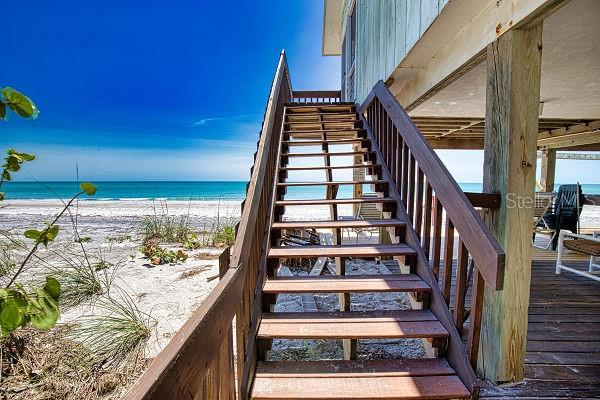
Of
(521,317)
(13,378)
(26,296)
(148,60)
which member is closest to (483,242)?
(521,317)

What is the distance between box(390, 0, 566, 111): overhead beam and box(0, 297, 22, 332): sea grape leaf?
263cm

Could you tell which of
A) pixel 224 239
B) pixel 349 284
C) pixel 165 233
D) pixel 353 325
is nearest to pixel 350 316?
pixel 353 325

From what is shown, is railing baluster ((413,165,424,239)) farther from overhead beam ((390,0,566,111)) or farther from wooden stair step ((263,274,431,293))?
overhead beam ((390,0,566,111))

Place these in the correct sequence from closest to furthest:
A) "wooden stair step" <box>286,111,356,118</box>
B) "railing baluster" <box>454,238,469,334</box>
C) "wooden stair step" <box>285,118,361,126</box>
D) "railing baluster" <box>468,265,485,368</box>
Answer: "railing baluster" <box>468,265,485,368</box>, "railing baluster" <box>454,238,469,334</box>, "wooden stair step" <box>285,118,361,126</box>, "wooden stair step" <box>286,111,356,118</box>

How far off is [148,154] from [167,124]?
7.77 metres

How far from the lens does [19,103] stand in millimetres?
1060

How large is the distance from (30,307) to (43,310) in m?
0.05

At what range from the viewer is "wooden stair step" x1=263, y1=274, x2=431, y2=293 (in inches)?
80.6

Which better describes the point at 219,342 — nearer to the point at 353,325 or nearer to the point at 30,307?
the point at 30,307

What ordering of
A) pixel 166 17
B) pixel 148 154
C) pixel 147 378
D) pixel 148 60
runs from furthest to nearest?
pixel 148 154, pixel 148 60, pixel 166 17, pixel 147 378

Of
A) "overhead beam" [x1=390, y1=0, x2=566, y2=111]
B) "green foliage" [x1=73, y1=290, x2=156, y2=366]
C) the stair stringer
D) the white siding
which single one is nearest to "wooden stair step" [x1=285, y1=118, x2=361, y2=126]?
the white siding

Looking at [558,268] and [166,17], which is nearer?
[558,268]

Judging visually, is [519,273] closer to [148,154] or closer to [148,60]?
[148,60]

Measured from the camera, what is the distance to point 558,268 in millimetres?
3838
